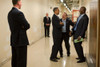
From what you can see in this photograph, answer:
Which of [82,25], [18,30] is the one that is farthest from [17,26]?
[82,25]

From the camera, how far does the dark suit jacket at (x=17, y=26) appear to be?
2.38 meters

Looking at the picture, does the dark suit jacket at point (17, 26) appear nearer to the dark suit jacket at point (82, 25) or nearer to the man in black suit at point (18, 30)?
the man in black suit at point (18, 30)

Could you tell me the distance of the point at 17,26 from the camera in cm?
243

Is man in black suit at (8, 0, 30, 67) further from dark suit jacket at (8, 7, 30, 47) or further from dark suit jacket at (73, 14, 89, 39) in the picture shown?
dark suit jacket at (73, 14, 89, 39)

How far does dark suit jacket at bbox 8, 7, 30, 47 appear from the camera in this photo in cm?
238

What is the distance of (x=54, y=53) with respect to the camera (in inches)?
153

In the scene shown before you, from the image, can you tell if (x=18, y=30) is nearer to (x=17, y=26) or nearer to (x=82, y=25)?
(x=17, y=26)

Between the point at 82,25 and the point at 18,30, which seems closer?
the point at 18,30

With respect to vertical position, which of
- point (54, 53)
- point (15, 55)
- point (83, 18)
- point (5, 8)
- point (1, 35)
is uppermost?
point (5, 8)

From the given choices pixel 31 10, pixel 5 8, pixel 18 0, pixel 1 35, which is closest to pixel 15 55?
pixel 18 0

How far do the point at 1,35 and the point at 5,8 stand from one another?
0.84m

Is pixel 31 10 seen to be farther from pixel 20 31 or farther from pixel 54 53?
pixel 20 31

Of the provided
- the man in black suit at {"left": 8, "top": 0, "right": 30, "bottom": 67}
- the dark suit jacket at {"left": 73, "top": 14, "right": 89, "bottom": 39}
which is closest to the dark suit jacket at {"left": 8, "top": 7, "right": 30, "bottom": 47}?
the man in black suit at {"left": 8, "top": 0, "right": 30, "bottom": 67}

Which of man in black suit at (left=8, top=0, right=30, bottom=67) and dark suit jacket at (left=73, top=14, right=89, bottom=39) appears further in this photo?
dark suit jacket at (left=73, top=14, right=89, bottom=39)
